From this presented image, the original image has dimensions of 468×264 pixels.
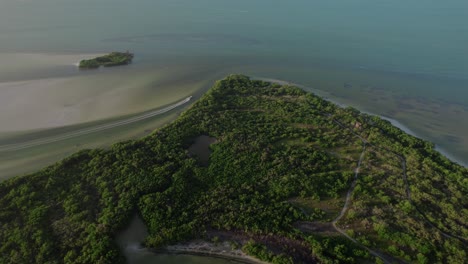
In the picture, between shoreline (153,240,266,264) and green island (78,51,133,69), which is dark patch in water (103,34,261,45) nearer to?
green island (78,51,133,69)

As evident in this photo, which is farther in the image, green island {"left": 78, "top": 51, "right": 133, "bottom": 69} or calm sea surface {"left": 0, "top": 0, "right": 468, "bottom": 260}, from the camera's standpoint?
green island {"left": 78, "top": 51, "right": 133, "bottom": 69}

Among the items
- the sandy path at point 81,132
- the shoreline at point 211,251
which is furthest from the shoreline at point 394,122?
the shoreline at point 211,251

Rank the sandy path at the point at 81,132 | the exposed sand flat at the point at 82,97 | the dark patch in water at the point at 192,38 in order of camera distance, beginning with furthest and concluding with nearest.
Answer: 1. the dark patch in water at the point at 192,38
2. the exposed sand flat at the point at 82,97
3. the sandy path at the point at 81,132

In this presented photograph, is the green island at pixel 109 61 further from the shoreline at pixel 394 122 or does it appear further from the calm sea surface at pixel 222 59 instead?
the shoreline at pixel 394 122

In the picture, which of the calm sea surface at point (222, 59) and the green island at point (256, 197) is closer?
the green island at point (256, 197)

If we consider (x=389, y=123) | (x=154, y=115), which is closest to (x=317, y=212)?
(x=389, y=123)

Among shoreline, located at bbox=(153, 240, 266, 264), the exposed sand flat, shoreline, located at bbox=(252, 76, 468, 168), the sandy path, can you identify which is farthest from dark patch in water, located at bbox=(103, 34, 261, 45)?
shoreline, located at bbox=(153, 240, 266, 264)

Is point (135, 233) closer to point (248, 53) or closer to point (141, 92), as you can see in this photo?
point (141, 92)
